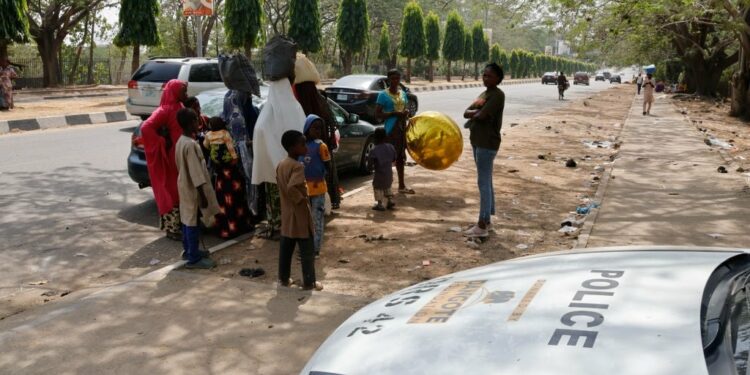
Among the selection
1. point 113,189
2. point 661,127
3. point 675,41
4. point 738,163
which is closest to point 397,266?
point 113,189

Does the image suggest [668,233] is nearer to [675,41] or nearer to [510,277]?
[510,277]

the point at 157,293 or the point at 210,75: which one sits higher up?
the point at 210,75

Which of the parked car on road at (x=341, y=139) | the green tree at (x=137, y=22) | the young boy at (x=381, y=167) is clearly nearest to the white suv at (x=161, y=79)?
the parked car on road at (x=341, y=139)

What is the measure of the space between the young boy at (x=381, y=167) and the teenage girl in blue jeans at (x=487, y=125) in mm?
1394

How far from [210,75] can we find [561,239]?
10.8m

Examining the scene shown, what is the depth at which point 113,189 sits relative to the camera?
8398 mm

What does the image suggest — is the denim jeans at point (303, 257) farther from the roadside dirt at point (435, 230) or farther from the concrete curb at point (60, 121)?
the concrete curb at point (60, 121)

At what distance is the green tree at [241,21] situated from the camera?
28875 millimetres

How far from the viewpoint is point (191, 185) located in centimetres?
553

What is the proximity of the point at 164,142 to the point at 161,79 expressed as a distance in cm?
981

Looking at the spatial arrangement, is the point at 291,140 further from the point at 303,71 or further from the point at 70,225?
the point at 70,225

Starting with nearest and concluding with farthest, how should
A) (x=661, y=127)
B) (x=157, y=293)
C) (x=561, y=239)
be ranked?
(x=157, y=293), (x=561, y=239), (x=661, y=127)

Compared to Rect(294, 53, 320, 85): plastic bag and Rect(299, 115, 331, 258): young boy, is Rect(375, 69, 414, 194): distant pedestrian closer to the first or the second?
Rect(294, 53, 320, 85): plastic bag

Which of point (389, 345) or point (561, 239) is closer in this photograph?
point (389, 345)
